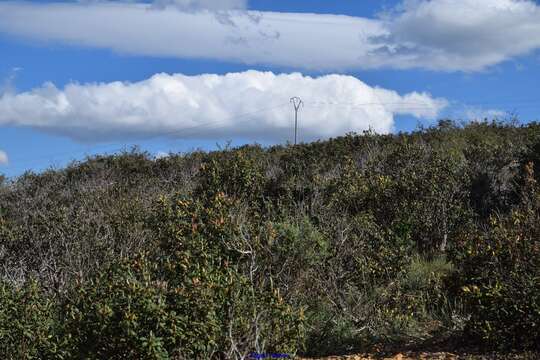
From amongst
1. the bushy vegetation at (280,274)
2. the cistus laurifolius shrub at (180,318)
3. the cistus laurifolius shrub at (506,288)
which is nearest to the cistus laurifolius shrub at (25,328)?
the bushy vegetation at (280,274)

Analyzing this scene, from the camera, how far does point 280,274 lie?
6.93m

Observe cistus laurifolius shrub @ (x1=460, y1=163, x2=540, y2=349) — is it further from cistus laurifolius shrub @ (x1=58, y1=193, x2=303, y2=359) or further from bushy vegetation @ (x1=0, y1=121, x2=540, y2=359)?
cistus laurifolius shrub @ (x1=58, y1=193, x2=303, y2=359)

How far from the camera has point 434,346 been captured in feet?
20.7

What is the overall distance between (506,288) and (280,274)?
2.25 metres

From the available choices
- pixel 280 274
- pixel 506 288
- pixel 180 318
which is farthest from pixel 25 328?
pixel 506 288

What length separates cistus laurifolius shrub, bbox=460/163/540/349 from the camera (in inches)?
224

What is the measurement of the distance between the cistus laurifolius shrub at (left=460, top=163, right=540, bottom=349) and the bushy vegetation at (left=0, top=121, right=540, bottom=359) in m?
0.01

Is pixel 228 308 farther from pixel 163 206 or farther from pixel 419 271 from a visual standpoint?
pixel 419 271

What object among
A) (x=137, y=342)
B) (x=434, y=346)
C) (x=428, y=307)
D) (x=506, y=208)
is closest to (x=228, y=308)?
(x=137, y=342)

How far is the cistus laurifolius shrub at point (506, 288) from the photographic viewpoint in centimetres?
568

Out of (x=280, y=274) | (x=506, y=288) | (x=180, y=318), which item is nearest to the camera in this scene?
(x=180, y=318)

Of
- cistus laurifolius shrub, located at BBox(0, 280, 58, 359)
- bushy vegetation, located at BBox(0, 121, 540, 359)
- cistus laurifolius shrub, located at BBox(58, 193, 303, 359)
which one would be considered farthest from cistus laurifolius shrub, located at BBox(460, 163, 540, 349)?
cistus laurifolius shrub, located at BBox(0, 280, 58, 359)

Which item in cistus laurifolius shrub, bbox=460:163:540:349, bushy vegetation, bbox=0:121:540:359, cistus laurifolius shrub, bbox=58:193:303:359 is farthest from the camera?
cistus laurifolius shrub, bbox=460:163:540:349

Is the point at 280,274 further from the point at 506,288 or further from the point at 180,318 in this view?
the point at 180,318
